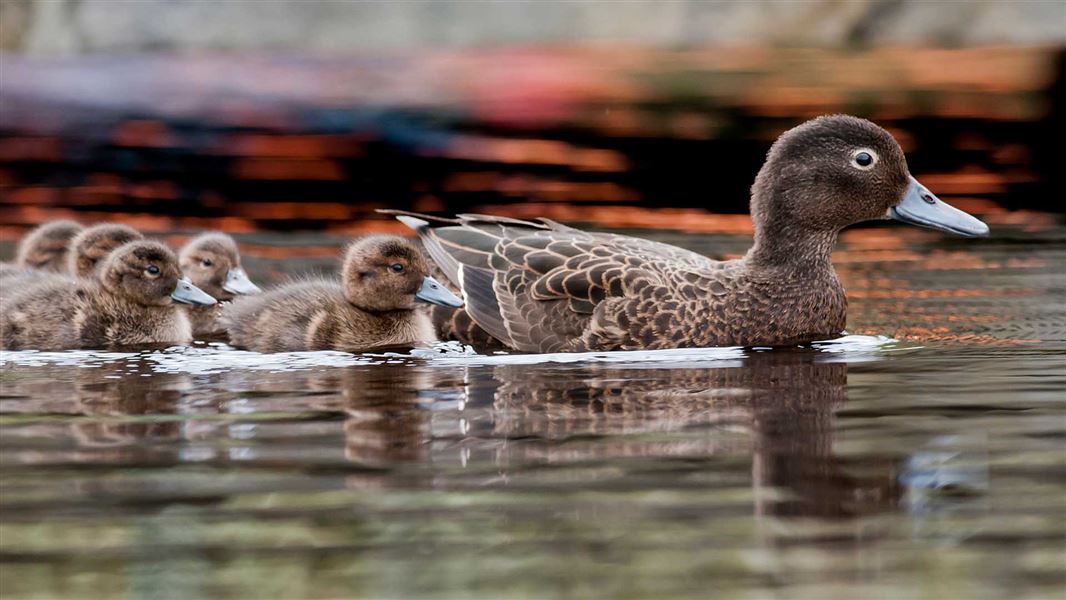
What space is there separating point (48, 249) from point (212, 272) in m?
1.04

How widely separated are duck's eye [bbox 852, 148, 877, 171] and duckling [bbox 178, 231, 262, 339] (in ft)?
8.88

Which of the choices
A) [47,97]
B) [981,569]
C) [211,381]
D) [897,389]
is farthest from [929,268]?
[47,97]

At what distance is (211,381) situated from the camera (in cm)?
643

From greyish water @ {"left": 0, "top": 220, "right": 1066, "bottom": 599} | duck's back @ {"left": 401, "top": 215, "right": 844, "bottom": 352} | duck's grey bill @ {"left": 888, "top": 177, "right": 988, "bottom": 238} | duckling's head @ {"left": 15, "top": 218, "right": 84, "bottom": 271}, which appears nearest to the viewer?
greyish water @ {"left": 0, "top": 220, "right": 1066, "bottom": 599}

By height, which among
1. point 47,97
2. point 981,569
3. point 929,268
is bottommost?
point 981,569

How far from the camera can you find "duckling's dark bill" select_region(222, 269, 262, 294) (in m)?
8.15

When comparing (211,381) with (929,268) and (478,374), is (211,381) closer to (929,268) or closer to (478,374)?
(478,374)

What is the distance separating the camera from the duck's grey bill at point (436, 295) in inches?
287

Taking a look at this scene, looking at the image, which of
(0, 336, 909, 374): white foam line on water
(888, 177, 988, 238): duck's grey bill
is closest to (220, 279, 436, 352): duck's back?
(0, 336, 909, 374): white foam line on water

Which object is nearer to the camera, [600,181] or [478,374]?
[478,374]

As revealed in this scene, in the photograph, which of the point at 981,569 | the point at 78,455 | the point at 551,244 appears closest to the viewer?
the point at 981,569

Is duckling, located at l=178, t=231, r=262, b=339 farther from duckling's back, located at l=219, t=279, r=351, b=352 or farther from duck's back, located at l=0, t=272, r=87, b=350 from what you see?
duck's back, located at l=0, t=272, r=87, b=350

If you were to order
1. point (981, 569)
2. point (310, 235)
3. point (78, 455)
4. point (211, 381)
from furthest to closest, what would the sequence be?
point (310, 235), point (211, 381), point (78, 455), point (981, 569)

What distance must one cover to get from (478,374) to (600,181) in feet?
23.3
